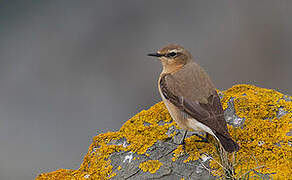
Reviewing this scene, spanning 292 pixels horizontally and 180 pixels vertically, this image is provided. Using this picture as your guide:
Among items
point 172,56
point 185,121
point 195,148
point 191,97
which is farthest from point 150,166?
point 172,56

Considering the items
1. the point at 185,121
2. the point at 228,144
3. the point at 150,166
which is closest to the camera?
the point at 228,144

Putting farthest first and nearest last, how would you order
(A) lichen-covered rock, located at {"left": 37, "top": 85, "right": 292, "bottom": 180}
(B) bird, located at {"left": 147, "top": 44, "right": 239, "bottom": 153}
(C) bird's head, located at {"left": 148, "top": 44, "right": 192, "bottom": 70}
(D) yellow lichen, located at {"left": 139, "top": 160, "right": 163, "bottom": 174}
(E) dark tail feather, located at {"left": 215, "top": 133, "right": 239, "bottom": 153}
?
(C) bird's head, located at {"left": 148, "top": 44, "right": 192, "bottom": 70} < (D) yellow lichen, located at {"left": 139, "top": 160, "right": 163, "bottom": 174} < (B) bird, located at {"left": 147, "top": 44, "right": 239, "bottom": 153} < (A) lichen-covered rock, located at {"left": 37, "top": 85, "right": 292, "bottom": 180} < (E) dark tail feather, located at {"left": 215, "top": 133, "right": 239, "bottom": 153}

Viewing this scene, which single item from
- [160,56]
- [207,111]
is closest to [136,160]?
[207,111]

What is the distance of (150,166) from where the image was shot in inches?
221

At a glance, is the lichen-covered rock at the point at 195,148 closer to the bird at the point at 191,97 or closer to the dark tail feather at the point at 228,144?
the dark tail feather at the point at 228,144

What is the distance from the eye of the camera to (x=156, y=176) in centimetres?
541

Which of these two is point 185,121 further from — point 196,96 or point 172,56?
point 172,56

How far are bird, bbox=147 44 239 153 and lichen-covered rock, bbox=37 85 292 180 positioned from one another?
329mm

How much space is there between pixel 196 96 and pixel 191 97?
0.07m

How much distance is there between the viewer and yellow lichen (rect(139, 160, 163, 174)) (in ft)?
18.2

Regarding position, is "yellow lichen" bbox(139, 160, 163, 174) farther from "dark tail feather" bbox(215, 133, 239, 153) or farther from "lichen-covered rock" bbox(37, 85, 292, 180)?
"dark tail feather" bbox(215, 133, 239, 153)

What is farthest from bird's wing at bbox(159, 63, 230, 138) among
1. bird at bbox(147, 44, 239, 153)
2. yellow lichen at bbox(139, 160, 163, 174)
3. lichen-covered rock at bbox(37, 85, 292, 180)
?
yellow lichen at bbox(139, 160, 163, 174)

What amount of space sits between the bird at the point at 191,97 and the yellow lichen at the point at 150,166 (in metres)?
0.61

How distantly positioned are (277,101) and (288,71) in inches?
197
